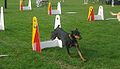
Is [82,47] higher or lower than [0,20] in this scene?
lower

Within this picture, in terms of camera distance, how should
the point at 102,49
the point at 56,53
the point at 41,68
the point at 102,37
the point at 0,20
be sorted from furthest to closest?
the point at 0,20
the point at 102,37
the point at 102,49
the point at 56,53
the point at 41,68

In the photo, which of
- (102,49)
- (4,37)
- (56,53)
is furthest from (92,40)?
(4,37)

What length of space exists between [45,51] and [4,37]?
3.03 m

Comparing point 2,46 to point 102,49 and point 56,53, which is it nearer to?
point 56,53

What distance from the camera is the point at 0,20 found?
447 inches

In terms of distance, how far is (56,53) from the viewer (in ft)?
23.0

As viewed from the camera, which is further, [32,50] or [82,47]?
[82,47]

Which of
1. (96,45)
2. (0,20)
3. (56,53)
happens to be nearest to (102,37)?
(96,45)

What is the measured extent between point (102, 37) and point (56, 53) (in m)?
3.48

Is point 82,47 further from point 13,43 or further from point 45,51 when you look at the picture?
point 13,43

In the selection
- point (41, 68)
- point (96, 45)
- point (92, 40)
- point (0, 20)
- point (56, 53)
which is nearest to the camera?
point (41, 68)

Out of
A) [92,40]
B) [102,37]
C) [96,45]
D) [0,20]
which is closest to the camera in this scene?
[96,45]

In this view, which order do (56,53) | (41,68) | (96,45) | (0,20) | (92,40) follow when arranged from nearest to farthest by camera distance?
(41,68) < (56,53) < (96,45) < (92,40) < (0,20)

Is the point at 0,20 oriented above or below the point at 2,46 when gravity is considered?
above
